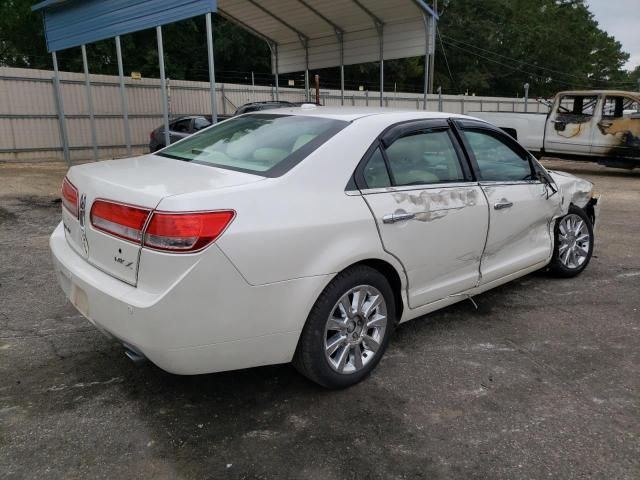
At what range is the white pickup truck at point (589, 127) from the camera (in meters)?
12.8

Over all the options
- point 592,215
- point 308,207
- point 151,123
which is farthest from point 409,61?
point 308,207

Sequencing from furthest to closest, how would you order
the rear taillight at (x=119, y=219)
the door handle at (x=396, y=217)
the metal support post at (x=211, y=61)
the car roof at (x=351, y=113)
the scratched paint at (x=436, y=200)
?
the metal support post at (x=211, y=61), the car roof at (x=351, y=113), the scratched paint at (x=436, y=200), the door handle at (x=396, y=217), the rear taillight at (x=119, y=219)

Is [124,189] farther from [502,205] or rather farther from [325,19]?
[325,19]

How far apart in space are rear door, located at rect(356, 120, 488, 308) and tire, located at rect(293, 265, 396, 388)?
0.25m

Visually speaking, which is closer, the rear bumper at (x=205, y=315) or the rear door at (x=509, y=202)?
the rear bumper at (x=205, y=315)

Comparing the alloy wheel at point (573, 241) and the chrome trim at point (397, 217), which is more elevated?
the chrome trim at point (397, 217)

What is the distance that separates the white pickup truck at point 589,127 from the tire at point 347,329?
39.4ft

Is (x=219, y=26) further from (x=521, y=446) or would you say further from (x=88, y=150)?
(x=521, y=446)

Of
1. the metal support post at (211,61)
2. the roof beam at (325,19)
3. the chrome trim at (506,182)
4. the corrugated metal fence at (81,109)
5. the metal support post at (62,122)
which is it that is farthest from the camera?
the metal support post at (62,122)

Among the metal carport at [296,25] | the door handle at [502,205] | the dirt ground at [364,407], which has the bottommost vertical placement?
the dirt ground at [364,407]

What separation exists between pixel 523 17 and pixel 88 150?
191ft

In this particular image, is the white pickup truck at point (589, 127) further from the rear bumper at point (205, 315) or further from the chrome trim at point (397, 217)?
the rear bumper at point (205, 315)

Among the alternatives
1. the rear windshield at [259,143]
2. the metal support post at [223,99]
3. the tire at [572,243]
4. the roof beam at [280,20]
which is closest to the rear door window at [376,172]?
the rear windshield at [259,143]

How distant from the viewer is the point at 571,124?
13469 millimetres
